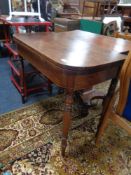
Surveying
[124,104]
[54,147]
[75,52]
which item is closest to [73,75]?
[75,52]

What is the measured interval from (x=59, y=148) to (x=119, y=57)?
836mm

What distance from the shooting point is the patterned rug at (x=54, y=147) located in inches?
47.1

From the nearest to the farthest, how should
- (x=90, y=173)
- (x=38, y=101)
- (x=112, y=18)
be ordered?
(x=90, y=173), (x=38, y=101), (x=112, y=18)

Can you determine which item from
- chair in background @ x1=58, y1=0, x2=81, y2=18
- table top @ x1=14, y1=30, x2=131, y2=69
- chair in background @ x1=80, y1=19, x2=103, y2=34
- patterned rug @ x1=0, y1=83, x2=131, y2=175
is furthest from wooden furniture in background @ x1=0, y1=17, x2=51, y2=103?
chair in background @ x1=58, y1=0, x2=81, y2=18

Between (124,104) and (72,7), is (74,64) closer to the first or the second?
(124,104)

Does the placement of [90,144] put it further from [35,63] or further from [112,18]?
[112,18]

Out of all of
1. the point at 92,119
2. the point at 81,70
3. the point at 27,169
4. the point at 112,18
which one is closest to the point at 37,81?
the point at 92,119

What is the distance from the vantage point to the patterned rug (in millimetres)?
1195

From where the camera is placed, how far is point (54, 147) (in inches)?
53.5

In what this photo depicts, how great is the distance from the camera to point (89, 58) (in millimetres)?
1014

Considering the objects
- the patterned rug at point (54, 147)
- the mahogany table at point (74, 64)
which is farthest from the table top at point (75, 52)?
the patterned rug at point (54, 147)

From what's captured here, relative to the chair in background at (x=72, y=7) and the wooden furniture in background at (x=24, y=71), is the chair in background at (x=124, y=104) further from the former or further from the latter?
the chair in background at (x=72, y=7)

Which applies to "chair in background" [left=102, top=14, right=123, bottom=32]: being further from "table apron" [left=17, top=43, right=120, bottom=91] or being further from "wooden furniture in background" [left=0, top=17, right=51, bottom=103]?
"table apron" [left=17, top=43, right=120, bottom=91]

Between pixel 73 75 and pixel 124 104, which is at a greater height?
pixel 73 75
